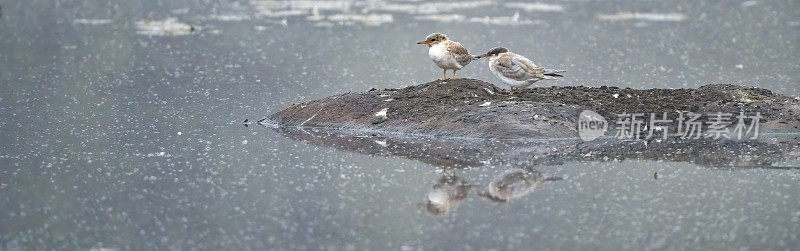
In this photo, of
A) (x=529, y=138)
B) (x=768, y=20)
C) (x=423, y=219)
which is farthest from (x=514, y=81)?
(x=768, y=20)

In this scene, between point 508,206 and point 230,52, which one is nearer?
point 508,206

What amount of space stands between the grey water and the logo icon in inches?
21.3

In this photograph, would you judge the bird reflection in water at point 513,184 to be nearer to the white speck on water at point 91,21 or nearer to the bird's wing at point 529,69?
the bird's wing at point 529,69

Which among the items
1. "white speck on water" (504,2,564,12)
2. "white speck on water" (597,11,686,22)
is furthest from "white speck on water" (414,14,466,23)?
"white speck on water" (597,11,686,22)

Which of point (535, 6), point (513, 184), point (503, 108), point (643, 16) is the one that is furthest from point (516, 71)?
point (535, 6)

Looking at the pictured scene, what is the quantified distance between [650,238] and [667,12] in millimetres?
11916

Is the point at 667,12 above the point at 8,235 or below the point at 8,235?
above

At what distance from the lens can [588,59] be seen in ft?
43.0

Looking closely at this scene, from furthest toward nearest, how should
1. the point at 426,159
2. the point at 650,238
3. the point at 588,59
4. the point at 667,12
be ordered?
the point at 667,12
the point at 588,59
the point at 426,159
the point at 650,238

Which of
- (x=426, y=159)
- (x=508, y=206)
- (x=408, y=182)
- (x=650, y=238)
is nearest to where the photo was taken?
(x=650, y=238)

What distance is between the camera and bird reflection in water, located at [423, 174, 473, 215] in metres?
6.42

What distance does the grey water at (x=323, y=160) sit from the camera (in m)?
6.00

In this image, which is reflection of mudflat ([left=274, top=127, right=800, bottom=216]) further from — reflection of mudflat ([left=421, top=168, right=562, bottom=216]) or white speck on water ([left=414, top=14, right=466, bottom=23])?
white speck on water ([left=414, top=14, right=466, bottom=23])

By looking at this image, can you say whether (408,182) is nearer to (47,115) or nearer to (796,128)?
(796,128)
